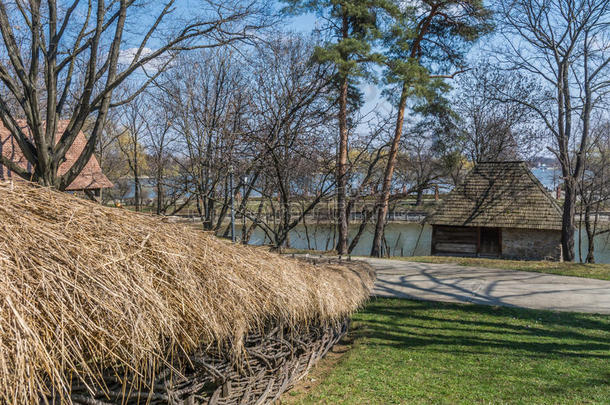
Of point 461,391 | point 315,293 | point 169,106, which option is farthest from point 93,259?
point 169,106

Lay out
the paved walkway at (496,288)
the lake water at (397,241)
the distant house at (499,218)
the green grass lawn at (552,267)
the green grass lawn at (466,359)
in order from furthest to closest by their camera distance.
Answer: the lake water at (397,241), the distant house at (499,218), the green grass lawn at (552,267), the paved walkway at (496,288), the green grass lawn at (466,359)

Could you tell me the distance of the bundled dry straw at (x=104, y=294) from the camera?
2072 mm

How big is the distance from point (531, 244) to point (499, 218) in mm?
1625

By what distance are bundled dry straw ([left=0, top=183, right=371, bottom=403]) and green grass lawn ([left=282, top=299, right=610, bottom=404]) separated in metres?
1.68

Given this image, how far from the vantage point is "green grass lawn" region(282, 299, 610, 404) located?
4664 mm

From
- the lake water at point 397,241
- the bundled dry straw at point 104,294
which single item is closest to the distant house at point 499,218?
the lake water at point 397,241

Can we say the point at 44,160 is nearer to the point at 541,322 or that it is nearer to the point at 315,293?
the point at 315,293

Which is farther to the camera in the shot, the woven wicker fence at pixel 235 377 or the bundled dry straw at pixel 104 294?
the woven wicker fence at pixel 235 377

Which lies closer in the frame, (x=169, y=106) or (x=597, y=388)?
(x=597, y=388)

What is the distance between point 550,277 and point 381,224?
8677mm

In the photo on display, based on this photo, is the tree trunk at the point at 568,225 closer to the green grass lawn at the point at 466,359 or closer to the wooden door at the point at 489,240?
the wooden door at the point at 489,240

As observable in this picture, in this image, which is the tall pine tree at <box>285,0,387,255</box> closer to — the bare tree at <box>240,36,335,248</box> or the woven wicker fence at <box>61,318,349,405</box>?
the bare tree at <box>240,36,335,248</box>

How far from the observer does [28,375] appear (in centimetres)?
194

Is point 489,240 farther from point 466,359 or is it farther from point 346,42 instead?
point 466,359
